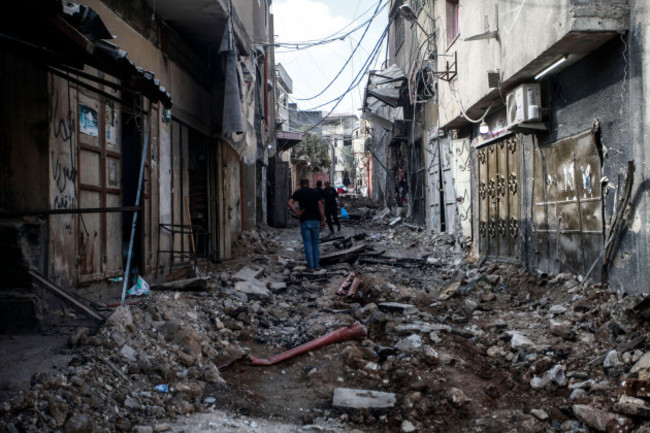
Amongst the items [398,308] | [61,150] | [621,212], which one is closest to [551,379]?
[621,212]

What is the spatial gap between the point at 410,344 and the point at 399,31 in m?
15.1

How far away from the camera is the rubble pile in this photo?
10.3 ft

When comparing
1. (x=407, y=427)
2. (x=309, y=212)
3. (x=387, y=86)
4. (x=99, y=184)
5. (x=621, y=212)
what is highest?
(x=387, y=86)

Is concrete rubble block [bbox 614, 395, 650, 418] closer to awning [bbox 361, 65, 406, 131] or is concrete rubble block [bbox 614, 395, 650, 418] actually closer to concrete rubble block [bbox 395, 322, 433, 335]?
concrete rubble block [bbox 395, 322, 433, 335]

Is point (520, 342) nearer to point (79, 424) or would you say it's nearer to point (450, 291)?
point (450, 291)

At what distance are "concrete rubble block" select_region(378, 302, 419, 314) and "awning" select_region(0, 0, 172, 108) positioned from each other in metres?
3.92

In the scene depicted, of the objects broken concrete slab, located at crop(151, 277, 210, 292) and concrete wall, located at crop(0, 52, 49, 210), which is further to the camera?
broken concrete slab, located at crop(151, 277, 210, 292)

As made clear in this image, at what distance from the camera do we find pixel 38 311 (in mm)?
4121

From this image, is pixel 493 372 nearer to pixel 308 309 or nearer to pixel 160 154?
pixel 308 309

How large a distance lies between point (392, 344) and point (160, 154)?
169 inches

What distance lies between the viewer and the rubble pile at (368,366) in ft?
10.3

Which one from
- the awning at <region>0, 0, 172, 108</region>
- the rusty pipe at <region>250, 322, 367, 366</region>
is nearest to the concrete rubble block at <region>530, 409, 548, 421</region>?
the rusty pipe at <region>250, 322, 367, 366</region>

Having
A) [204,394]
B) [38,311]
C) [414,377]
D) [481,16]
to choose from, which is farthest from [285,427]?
[481,16]

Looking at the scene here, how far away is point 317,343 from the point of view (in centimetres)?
482
